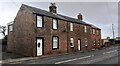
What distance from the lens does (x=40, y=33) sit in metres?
27.0

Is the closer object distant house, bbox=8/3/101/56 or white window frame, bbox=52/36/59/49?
distant house, bbox=8/3/101/56

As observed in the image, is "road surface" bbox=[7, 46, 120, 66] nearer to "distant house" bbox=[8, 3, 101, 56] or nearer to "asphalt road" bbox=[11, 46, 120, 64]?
"asphalt road" bbox=[11, 46, 120, 64]

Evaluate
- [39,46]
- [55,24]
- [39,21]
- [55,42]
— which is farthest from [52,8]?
[39,46]

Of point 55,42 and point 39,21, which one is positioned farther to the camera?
point 55,42

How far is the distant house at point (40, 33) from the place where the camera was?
26300 millimetres

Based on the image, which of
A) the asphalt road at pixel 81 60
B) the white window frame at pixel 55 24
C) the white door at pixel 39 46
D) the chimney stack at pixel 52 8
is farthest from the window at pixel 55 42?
the asphalt road at pixel 81 60

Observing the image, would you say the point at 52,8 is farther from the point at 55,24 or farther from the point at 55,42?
the point at 55,42

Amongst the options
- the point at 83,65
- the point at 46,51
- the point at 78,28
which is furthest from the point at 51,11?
the point at 83,65

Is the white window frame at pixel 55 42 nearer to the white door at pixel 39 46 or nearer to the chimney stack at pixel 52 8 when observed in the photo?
the white door at pixel 39 46

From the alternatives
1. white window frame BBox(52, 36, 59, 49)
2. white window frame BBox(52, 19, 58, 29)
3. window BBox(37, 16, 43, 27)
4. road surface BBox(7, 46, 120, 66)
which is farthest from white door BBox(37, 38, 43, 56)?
road surface BBox(7, 46, 120, 66)

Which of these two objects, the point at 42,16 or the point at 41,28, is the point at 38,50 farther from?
the point at 42,16

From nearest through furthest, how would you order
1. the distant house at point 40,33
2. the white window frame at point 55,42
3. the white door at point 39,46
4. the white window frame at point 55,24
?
the distant house at point 40,33 → the white door at point 39,46 → the white window frame at point 55,42 → the white window frame at point 55,24

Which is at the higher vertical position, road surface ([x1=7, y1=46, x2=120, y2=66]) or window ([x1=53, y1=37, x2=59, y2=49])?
window ([x1=53, y1=37, x2=59, y2=49])

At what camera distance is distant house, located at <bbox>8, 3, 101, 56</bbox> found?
2630cm
